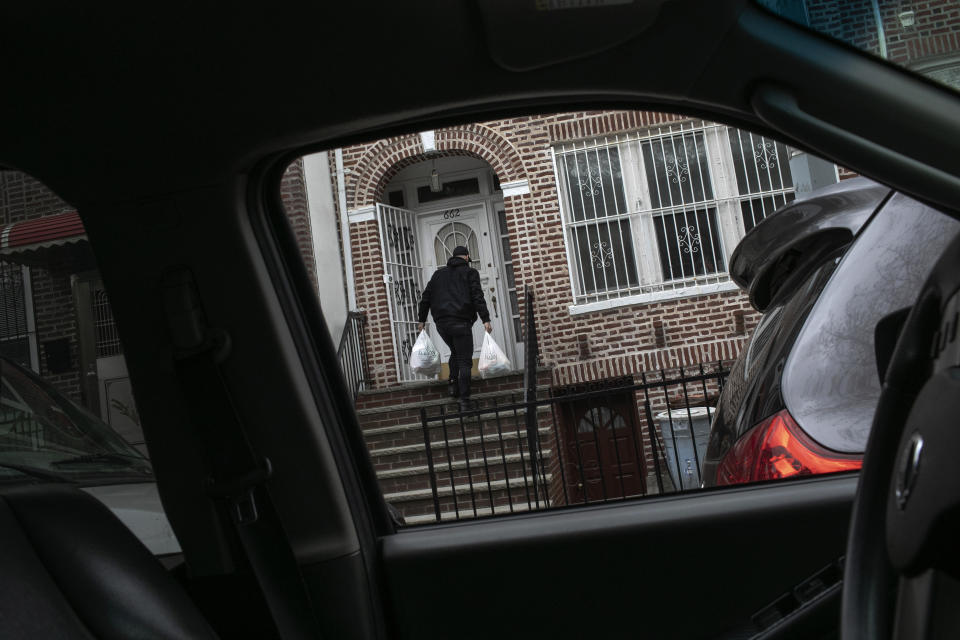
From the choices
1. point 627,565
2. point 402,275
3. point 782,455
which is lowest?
point 627,565

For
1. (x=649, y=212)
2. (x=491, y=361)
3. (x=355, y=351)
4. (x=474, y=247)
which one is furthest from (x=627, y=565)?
(x=474, y=247)

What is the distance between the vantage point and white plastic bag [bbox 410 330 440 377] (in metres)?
9.31

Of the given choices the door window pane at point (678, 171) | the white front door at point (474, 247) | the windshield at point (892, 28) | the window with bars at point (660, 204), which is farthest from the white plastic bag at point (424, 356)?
the windshield at point (892, 28)

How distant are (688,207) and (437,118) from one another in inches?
354

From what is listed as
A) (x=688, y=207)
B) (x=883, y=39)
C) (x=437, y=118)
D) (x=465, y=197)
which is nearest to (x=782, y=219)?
(x=437, y=118)

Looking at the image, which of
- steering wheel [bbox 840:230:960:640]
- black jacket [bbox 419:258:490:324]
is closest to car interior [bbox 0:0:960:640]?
steering wheel [bbox 840:230:960:640]

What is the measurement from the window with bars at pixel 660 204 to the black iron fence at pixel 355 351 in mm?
2684

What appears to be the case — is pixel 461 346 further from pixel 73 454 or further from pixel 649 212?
pixel 73 454

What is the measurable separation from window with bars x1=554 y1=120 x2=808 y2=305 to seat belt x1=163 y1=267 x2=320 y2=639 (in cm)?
846

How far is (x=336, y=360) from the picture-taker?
2336 mm

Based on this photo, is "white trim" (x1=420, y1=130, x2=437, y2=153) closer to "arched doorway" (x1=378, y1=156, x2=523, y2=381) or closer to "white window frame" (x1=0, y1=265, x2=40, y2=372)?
"arched doorway" (x1=378, y1=156, x2=523, y2=381)

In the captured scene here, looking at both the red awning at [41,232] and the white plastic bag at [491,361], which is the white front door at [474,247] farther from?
the red awning at [41,232]

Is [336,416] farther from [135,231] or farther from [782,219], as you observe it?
[782,219]

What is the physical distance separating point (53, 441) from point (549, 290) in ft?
28.2
